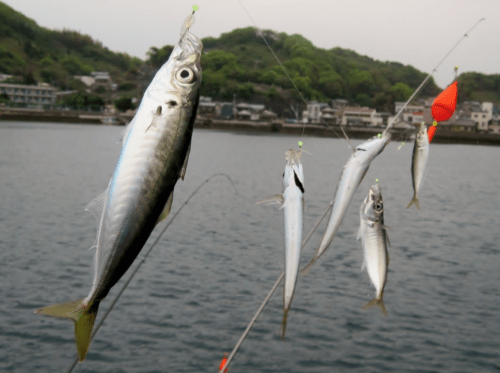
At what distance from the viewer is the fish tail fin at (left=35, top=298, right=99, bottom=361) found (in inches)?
78.8

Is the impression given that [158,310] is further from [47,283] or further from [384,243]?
[384,243]

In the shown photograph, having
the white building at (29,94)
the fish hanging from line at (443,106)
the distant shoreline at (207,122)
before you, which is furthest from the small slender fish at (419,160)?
the white building at (29,94)

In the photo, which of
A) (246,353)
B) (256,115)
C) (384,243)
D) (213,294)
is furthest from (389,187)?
(256,115)

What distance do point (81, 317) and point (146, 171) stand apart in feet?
1.89

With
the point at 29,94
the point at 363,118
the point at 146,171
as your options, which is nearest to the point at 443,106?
the point at 146,171

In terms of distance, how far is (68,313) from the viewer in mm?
2023

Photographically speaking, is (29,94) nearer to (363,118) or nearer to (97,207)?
(363,118)

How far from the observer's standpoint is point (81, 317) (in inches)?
80.4

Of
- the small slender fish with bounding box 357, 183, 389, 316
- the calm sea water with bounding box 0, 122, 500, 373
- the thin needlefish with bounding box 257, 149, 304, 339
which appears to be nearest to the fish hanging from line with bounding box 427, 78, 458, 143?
the small slender fish with bounding box 357, 183, 389, 316

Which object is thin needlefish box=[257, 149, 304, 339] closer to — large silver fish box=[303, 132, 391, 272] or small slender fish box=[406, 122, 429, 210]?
large silver fish box=[303, 132, 391, 272]

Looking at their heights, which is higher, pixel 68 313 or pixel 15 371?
pixel 68 313

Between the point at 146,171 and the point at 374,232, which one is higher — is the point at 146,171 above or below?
above

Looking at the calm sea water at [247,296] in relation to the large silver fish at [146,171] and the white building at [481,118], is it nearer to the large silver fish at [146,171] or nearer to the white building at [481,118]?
the large silver fish at [146,171]

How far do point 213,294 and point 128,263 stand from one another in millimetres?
19633
